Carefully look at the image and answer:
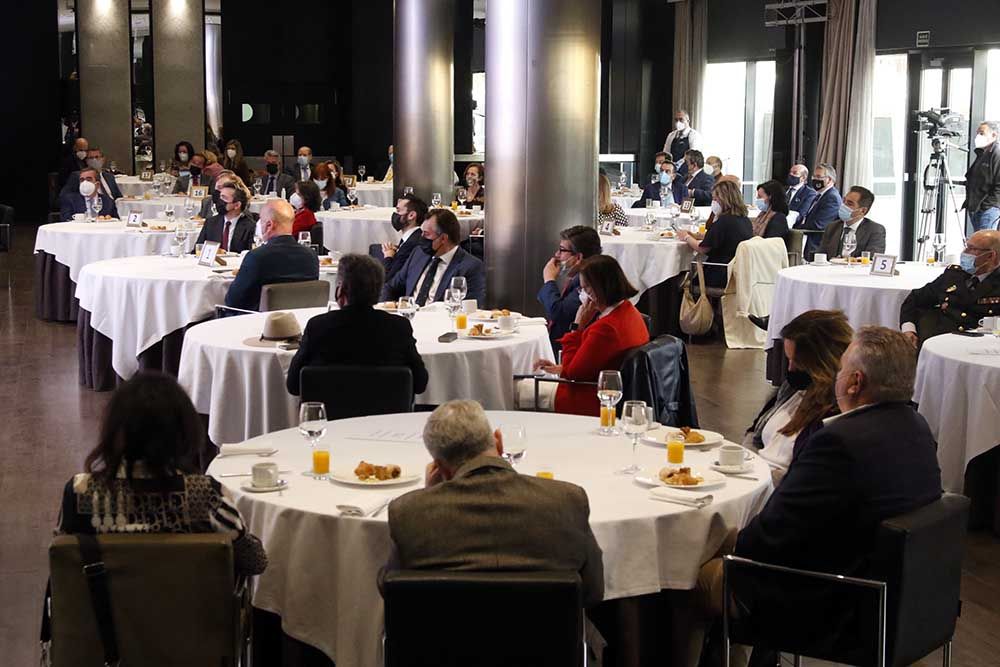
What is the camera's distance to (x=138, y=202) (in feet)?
52.0

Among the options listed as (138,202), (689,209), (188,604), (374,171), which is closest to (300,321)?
(188,604)

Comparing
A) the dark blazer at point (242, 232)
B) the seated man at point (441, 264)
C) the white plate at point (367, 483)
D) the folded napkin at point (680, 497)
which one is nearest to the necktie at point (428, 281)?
the seated man at point (441, 264)

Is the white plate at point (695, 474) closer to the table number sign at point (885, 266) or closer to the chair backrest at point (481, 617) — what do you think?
the chair backrest at point (481, 617)

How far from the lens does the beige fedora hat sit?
20.9ft

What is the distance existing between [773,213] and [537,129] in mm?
3263

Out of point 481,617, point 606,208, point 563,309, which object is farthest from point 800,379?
point 606,208

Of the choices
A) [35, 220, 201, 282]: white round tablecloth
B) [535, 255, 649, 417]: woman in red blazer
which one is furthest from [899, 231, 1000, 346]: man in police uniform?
[35, 220, 201, 282]: white round tablecloth

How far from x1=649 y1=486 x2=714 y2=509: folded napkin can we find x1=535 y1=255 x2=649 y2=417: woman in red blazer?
6.15 feet

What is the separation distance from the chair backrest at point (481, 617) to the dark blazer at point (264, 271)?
16.6 feet

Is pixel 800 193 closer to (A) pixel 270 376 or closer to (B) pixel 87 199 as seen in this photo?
(B) pixel 87 199

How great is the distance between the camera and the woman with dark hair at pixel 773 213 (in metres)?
11.2

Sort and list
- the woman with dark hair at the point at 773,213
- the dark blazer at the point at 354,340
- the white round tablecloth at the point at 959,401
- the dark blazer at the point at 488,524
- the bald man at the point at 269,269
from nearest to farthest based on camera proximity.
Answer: the dark blazer at the point at 488,524
the dark blazer at the point at 354,340
the white round tablecloth at the point at 959,401
the bald man at the point at 269,269
the woman with dark hair at the point at 773,213

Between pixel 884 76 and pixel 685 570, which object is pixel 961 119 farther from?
pixel 685 570

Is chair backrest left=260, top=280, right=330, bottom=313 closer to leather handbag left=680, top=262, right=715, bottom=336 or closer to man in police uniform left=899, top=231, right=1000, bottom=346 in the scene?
man in police uniform left=899, top=231, right=1000, bottom=346
